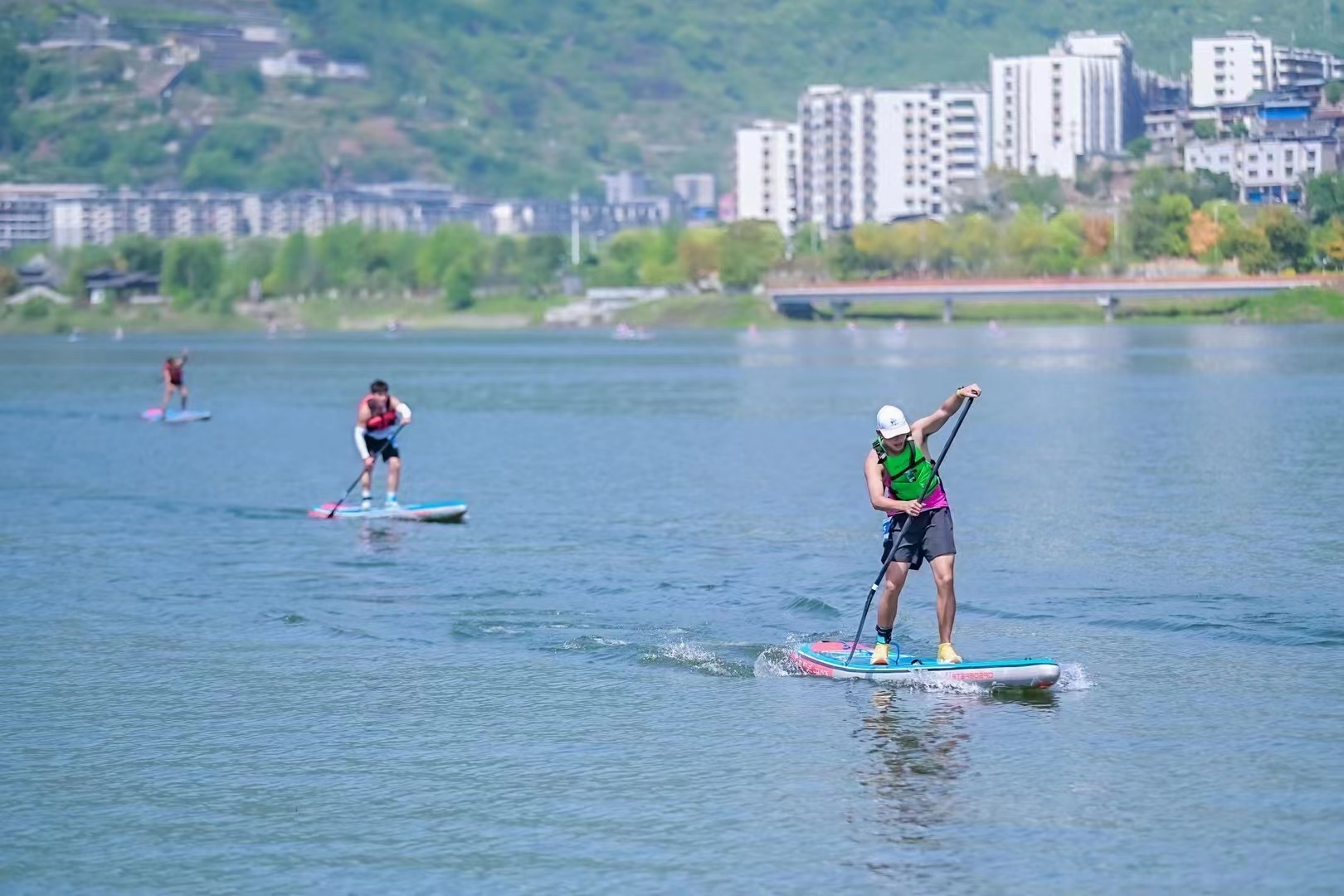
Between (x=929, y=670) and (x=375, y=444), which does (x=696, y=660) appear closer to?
(x=929, y=670)

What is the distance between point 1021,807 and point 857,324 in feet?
597

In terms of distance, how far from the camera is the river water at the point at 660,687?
16.7 m

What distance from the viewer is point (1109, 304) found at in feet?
583

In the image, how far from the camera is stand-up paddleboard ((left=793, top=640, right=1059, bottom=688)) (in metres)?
21.3

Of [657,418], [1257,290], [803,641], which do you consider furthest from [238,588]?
[1257,290]

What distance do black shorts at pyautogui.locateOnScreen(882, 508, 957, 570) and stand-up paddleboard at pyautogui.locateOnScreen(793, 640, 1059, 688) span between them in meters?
1.06

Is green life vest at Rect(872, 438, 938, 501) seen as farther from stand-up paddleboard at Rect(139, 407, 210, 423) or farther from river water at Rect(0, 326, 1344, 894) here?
stand-up paddleboard at Rect(139, 407, 210, 423)

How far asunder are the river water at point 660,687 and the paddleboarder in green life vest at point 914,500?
118 cm

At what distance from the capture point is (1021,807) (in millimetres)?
17547

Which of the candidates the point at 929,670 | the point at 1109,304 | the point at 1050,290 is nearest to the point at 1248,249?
the point at 1109,304

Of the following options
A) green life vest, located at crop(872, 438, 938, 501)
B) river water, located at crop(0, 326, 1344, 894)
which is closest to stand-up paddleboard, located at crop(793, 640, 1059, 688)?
river water, located at crop(0, 326, 1344, 894)

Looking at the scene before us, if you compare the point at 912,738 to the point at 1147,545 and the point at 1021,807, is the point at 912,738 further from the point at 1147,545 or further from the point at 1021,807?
the point at 1147,545

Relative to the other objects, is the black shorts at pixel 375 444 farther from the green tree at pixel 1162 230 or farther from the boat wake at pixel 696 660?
the green tree at pixel 1162 230

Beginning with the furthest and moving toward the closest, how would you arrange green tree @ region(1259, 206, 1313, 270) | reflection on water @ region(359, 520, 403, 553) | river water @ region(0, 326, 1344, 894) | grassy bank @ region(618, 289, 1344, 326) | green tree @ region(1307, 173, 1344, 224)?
1. green tree @ region(1307, 173, 1344, 224)
2. green tree @ region(1259, 206, 1313, 270)
3. grassy bank @ region(618, 289, 1344, 326)
4. reflection on water @ region(359, 520, 403, 553)
5. river water @ region(0, 326, 1344, 894)
